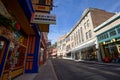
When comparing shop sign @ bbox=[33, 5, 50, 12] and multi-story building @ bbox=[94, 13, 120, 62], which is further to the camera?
multi-story building @ bbox=[94, 13, 120, 62]

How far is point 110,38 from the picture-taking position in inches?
727

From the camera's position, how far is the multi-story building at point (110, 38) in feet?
56.0

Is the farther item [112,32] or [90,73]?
[112,32]

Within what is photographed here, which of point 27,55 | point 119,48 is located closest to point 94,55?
point 119,48

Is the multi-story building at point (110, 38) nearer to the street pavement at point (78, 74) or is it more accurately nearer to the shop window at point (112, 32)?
the shop window at point (112, 32)

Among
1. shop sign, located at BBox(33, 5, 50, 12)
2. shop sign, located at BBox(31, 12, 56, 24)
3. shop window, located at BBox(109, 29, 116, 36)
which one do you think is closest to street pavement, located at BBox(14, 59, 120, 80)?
shop sign, located at BBox(31, 12, 56, 24)

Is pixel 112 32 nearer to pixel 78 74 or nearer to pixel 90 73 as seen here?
pixel 90 73

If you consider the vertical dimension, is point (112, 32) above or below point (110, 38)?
above

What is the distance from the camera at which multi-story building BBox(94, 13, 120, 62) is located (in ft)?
56.0

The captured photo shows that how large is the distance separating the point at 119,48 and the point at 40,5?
51.6ft

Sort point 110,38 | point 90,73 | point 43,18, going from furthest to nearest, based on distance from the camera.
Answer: point 110,38
point 90,73
point 43,18

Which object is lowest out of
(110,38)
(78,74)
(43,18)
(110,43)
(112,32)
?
(78,74)

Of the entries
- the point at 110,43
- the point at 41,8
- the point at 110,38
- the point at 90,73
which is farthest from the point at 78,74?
the point at 110,43

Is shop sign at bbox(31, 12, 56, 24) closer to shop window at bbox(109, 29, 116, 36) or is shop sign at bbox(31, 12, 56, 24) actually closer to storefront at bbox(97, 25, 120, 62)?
storefront at bbox(97, 25, 120, 62)
